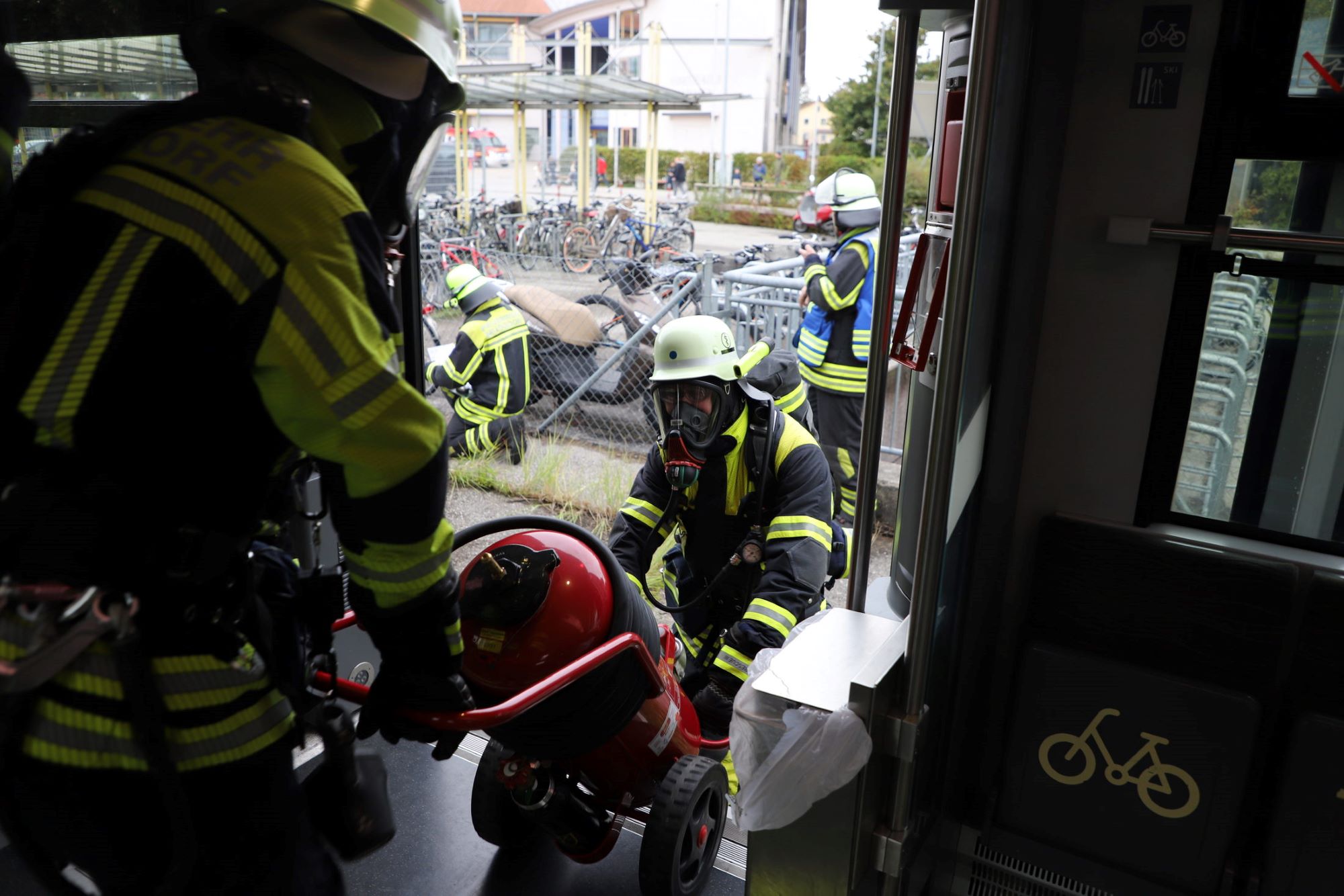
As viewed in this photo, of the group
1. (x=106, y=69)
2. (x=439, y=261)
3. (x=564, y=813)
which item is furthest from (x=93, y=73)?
(x=439, y=261)

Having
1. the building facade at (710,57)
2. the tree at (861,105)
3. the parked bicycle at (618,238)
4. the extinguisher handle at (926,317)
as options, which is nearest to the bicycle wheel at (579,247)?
the parked bicycle at (618,238)

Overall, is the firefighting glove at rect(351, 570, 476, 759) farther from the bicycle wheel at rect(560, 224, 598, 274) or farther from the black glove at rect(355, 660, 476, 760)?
the bicycle wheel at rect(560, 224, 598, 274)

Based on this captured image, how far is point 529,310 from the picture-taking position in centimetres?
778

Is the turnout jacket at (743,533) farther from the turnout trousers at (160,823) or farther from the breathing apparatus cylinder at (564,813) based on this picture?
the turnout trousers at (160,823)

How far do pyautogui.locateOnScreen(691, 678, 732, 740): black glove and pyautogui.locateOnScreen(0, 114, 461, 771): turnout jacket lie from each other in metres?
1.79

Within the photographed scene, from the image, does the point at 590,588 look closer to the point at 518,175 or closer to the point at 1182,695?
the point at 1182,695

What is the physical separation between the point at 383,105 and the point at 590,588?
112 cm

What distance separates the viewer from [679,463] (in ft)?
10.3

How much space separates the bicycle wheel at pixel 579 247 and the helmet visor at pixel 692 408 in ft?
36.7

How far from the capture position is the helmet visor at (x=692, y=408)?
10.5 feet

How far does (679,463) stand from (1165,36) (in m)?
1.74

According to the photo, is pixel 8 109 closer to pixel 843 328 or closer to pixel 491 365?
pixel 843 328

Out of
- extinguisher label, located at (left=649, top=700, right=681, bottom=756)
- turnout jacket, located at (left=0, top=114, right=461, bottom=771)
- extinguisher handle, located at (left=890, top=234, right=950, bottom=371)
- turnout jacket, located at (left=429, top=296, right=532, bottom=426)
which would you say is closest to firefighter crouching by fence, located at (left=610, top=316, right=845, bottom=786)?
extinguisher label, located at (left=649, top=700, right=681, bottom=756)

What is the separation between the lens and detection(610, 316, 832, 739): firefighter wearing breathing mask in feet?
10.00
